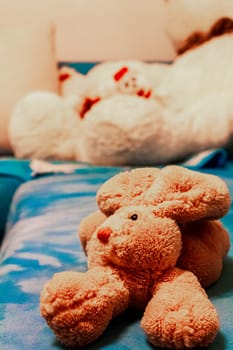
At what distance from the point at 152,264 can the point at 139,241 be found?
0.03 meters

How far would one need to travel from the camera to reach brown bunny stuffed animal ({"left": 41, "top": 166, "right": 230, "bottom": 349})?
0.42 m

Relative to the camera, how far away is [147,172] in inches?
21.4

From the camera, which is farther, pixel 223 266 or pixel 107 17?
pixel 107 17

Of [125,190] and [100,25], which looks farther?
[100,25]

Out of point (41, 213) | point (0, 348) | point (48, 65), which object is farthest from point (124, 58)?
point (0, 348)

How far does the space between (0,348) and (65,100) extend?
128cm

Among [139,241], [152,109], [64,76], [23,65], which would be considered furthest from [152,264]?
[64,76]

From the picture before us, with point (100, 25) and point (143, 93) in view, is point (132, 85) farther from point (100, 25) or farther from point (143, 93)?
point (100, 25)

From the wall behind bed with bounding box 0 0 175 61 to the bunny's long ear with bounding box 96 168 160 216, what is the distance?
174cm

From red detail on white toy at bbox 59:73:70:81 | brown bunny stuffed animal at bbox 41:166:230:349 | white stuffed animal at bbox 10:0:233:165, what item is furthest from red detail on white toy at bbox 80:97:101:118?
brown bunny stuffed animal at bbox 41:166:230:349

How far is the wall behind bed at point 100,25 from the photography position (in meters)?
2.15

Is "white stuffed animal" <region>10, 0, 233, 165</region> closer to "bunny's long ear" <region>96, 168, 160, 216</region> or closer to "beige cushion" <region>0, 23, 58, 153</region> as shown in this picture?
"beige cushion" <region>0, 23, 58, 153</region>

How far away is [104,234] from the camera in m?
0.47

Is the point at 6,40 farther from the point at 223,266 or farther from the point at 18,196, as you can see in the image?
the point at 223,266
